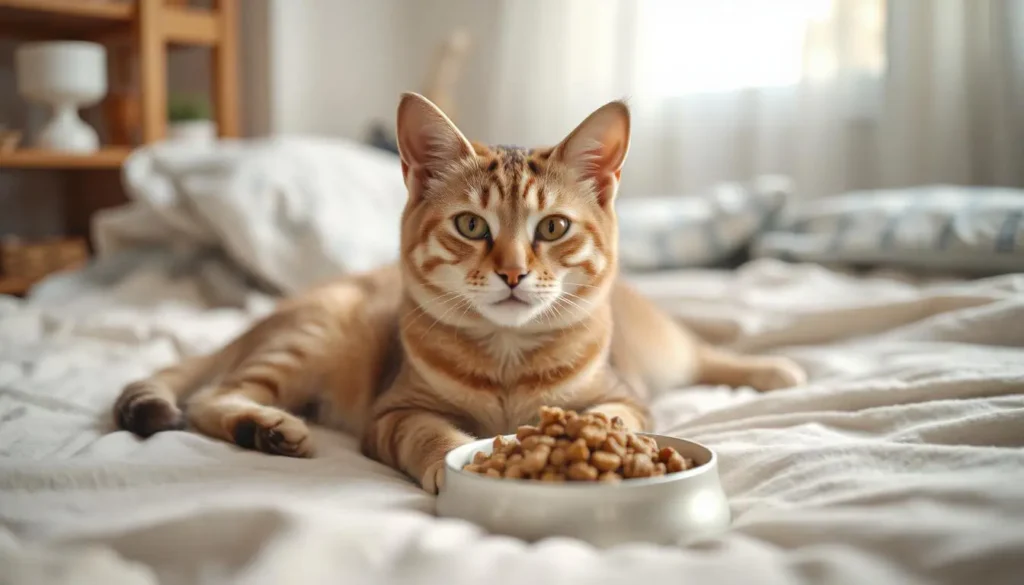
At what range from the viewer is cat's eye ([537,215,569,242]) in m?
1.19

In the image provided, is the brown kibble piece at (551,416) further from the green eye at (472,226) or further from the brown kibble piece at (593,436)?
the green eye at (472,226)

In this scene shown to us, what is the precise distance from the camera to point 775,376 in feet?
5.39

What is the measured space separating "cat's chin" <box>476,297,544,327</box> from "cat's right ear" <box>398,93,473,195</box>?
0.78ft

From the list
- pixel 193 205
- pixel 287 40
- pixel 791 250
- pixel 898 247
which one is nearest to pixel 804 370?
pixel 898 247

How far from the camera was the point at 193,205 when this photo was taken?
250cm

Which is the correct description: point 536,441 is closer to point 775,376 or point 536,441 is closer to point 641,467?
point 641,467

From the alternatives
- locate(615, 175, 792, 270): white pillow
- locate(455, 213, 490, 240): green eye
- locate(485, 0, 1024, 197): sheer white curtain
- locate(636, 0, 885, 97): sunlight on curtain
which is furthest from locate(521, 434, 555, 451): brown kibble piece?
locate(636, 0, 885, 97): sunlight on curtain

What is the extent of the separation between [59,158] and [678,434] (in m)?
2.64

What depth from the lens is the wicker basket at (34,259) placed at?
3094 mm

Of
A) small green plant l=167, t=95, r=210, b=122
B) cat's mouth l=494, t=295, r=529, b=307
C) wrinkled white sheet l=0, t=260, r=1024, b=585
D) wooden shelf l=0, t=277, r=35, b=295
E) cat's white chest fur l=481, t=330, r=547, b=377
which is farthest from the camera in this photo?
small green plant l=167, t=95, r=210, b=122

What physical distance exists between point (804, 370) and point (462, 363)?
825 mm

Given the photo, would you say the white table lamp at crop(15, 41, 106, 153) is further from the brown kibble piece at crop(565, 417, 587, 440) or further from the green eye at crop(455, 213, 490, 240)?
the brown kibble piece at crop(565, 417, 587, 440)

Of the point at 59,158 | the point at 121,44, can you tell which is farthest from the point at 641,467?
the point at 121,44

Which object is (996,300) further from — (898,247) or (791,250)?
(791,250)
